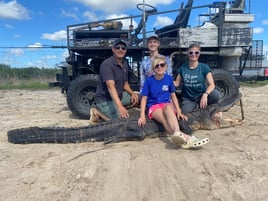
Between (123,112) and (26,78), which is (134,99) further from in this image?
(26,78)

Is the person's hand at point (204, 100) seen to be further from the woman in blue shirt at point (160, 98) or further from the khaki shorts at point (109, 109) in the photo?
the khaki shorts at point (109, 109)

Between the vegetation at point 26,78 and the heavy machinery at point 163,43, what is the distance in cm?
1310

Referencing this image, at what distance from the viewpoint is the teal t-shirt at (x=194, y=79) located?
17.3ft

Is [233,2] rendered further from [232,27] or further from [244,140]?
[244,140]

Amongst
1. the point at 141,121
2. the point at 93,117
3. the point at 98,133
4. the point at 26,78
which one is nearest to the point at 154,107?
the point at 141,121

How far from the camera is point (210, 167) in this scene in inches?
139

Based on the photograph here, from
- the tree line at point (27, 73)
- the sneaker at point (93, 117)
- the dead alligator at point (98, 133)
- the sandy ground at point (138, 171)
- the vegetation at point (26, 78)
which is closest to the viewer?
the sandy ground at point (138, 171)

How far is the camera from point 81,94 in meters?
6.91

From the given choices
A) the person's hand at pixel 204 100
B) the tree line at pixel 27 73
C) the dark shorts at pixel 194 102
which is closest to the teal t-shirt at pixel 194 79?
the dark shorts at pixel 194 102

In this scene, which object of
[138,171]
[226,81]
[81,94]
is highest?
[226,81]

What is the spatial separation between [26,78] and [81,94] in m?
19.1

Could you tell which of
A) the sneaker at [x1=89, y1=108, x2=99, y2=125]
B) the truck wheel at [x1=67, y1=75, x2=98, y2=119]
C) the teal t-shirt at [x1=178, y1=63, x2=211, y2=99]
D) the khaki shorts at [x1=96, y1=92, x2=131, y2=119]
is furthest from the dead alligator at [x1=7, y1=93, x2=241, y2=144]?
the truck wheel at [x1=67, y1=75, x2=98, y2=119]

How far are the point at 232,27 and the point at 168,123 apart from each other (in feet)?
11.9

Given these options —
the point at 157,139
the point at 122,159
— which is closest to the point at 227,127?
the point at 157,139
